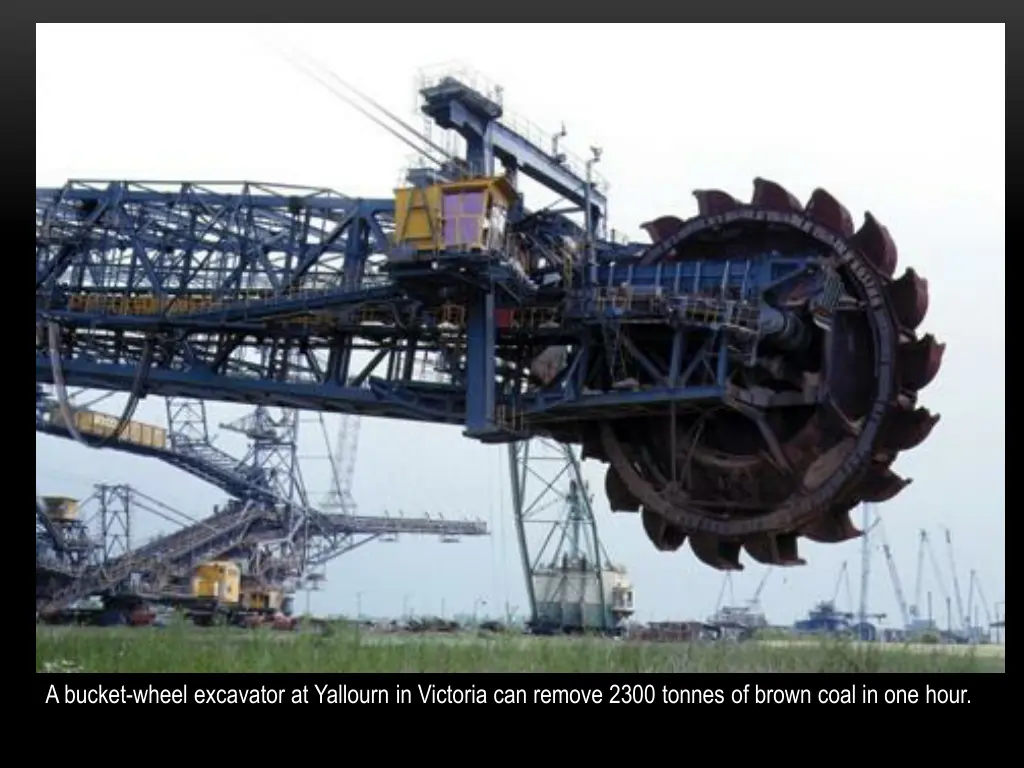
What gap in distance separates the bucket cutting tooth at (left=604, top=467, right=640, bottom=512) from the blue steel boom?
0.09 m

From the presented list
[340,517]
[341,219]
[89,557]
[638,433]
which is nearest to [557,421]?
[638,433]

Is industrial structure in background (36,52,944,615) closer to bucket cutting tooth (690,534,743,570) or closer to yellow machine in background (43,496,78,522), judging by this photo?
bucket cutting tooth (690,534,743,570)

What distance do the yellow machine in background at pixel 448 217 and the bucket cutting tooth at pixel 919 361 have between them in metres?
11.7

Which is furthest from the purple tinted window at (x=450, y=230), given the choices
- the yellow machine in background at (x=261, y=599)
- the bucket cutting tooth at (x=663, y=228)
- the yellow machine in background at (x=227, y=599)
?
the yellow machine in background at (x=261, y=599)

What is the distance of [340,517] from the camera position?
3656 inches

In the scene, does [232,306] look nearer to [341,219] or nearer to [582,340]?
→ [341,219]

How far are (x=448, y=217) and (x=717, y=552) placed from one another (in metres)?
12.3

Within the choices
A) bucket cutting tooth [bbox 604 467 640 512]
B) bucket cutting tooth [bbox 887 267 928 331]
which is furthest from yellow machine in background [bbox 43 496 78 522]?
bucket cutting tooth [bbox 887 267 928 331]

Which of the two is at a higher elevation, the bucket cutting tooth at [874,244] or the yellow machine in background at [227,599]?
the bucket cutting tooth at [874,244]

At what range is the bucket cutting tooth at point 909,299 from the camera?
114 ft

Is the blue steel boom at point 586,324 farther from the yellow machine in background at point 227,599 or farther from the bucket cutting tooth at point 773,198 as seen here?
the yellow machine in background at point 227,599

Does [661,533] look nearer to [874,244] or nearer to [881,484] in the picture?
[881,484]

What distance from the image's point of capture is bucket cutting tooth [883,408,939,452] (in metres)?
34.5

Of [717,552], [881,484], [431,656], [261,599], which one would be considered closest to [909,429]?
[881,484]
